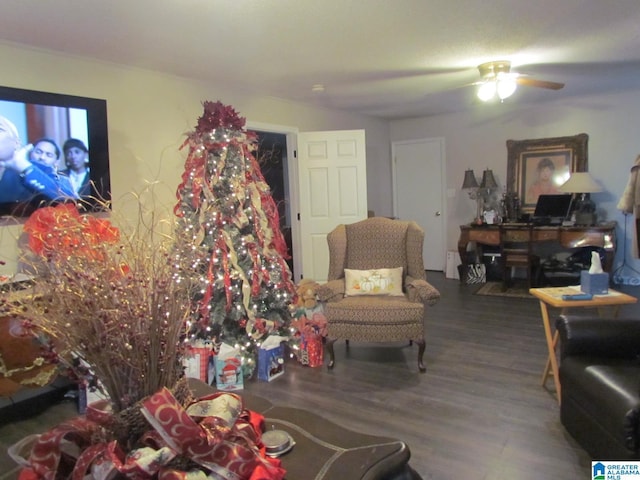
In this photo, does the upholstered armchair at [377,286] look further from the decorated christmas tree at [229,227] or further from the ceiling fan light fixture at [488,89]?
the ceiling fan light fixture at [488,89]

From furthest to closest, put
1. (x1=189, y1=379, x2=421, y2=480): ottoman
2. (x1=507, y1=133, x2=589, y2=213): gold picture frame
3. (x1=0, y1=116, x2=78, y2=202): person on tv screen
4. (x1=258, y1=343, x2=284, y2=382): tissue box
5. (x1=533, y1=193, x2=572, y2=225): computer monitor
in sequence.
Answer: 1. (x1=507, y1=133, x2=589, y2=213): gold picture frame
2. (x1=533, y1=193, x2=572, y2=225): computer monitor
3. (x1=258, y1=343, x2=284, y2=382): tissue box
4. (x1=0, y1=116, x2=78, y2=202): person on tv screen
5. (x1=189, y1=379, x2=421, y2=480): ottoman

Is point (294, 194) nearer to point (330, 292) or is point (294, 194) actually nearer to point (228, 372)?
point (330, 292)

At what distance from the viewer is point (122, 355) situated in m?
1.01

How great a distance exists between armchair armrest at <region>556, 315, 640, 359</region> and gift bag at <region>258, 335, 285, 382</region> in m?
1.85

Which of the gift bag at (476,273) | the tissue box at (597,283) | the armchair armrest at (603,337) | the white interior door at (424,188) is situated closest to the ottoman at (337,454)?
the armchair armrest at (603,337)

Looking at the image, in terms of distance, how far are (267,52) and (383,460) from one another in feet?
9.43

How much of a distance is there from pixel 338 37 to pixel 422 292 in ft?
6.05

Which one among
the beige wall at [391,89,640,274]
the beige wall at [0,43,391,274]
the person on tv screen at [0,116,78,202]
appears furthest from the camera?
the beige wall at [391,89,640,274]

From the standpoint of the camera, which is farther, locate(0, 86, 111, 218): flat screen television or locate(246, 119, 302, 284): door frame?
locate(246, 119, 302, 284): door frame

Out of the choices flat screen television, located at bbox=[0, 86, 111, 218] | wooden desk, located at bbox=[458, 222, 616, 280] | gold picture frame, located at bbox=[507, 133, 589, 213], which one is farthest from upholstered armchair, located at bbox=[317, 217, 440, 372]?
gold picture frame, located at bbox=[507, 133, 589, 213]

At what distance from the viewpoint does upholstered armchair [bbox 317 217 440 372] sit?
329cm

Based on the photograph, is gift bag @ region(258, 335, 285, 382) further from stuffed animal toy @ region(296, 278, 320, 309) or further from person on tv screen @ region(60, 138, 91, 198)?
person on tv screen @ region(60, 138, 91, 198)

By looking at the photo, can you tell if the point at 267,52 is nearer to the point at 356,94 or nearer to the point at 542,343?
the point at 356,94

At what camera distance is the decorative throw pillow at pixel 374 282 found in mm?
3631
